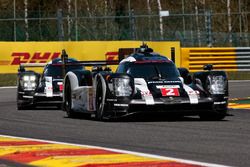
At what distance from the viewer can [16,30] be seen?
36281 millimetres

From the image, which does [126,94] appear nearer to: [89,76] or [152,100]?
[152,100]

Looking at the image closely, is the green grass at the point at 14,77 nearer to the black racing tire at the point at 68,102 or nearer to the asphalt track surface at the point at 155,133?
the asphalt track surface at the point at 155,133

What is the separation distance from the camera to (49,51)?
3141cm

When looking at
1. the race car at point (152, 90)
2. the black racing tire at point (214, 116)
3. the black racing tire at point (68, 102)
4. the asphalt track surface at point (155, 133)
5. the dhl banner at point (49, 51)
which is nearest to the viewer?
the asphalt track surface at point (155, 133)

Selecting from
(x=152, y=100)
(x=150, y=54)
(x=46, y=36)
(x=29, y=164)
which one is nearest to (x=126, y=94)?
(x=152, y=100)

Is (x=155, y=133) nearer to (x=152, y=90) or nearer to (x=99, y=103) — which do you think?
(x=152, y=90)

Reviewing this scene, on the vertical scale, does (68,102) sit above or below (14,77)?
below

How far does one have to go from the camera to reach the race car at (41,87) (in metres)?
19.8

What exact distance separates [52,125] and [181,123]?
205cm

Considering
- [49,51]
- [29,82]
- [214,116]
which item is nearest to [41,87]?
[29,82]

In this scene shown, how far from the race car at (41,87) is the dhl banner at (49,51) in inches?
401

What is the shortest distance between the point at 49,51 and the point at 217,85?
16.8m

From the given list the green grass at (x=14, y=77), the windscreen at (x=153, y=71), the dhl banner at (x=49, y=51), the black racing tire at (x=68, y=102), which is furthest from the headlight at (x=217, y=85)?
the green grass at (x=14, y=77)

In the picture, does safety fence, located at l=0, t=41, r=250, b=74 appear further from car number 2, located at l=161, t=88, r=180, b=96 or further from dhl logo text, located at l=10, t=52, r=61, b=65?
car number 2, located at l=161, t=88, r=180, b=96
